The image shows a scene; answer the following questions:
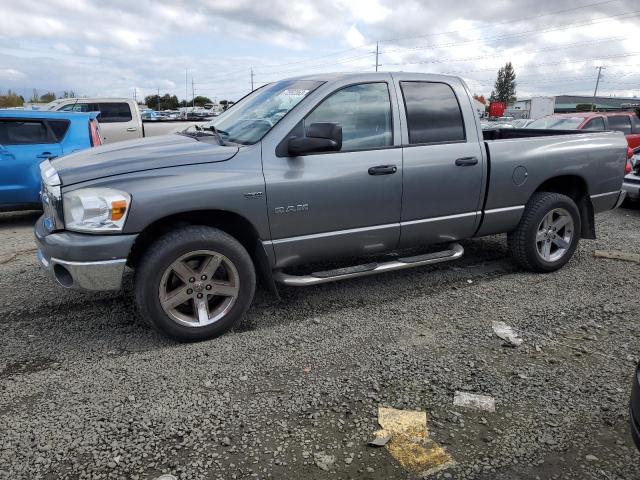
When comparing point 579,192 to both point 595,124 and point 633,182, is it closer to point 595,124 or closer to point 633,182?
point 633,182

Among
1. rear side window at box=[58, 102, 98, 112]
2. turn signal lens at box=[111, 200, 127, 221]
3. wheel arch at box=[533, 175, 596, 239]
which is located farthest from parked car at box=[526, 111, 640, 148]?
rear side window at box=[58, 102, 98, 112]

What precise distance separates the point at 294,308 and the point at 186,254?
1.18m

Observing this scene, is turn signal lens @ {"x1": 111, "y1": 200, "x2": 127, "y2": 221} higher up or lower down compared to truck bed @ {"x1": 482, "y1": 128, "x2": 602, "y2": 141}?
lower down

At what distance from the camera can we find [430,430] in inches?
104

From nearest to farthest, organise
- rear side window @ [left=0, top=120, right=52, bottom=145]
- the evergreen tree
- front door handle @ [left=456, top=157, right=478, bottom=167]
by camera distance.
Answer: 1. front door handle @ [left=456, top=157, right=478, bottom=167]
2. rear side window @ [left=0, top=120, right=52, bottom=145]
3. the evergreen tree

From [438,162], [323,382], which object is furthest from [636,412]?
[438,162]

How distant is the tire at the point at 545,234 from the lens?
4.82 metres

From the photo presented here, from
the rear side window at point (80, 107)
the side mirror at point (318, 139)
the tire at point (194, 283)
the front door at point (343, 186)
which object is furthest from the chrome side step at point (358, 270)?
Result: the rear side window at point (80, 107)

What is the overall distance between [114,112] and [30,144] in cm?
533

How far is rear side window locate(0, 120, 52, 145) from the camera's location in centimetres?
727

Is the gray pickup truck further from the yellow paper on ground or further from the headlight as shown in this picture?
the yellow paper on ground

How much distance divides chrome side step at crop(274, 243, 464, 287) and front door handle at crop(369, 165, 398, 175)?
754 mm

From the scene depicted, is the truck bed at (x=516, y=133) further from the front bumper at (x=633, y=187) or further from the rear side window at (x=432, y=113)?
the front bumper at (x=633, y=187)

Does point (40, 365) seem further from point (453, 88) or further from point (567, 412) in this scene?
point (453, 88)
